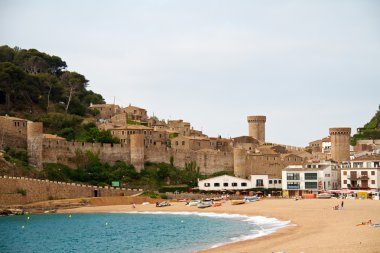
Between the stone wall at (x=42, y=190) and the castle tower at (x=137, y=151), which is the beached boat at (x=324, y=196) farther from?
the castle tower at (x=137, y=151)

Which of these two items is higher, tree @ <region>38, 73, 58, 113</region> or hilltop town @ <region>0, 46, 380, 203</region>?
tree @ <region>38, 73, 58, 113</region>

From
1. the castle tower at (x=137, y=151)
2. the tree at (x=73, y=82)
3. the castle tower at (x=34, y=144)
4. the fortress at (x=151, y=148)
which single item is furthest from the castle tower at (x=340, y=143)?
the castle tower at (x=34, y=144)

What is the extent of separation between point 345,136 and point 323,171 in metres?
14.7

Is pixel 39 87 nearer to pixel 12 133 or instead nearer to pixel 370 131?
pixel 12 133

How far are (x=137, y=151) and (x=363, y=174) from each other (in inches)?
846

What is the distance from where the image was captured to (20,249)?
33562 mm

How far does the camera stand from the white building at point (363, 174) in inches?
2340

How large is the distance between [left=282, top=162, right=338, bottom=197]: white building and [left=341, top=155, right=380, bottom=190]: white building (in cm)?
128

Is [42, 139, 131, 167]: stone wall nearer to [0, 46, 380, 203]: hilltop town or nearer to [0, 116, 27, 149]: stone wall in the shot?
[0, 46, 380, 203]: hilltop town

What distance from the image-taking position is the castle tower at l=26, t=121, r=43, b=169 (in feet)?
182

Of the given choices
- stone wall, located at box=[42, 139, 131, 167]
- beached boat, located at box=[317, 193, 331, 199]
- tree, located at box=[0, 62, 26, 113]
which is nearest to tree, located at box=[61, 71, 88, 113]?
tree, located at box=[0, 62, 26, 113]

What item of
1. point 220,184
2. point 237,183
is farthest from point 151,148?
point 237,183

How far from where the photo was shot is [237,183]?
6369 centimetres

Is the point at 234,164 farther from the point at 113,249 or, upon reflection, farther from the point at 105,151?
the point at 113,249
